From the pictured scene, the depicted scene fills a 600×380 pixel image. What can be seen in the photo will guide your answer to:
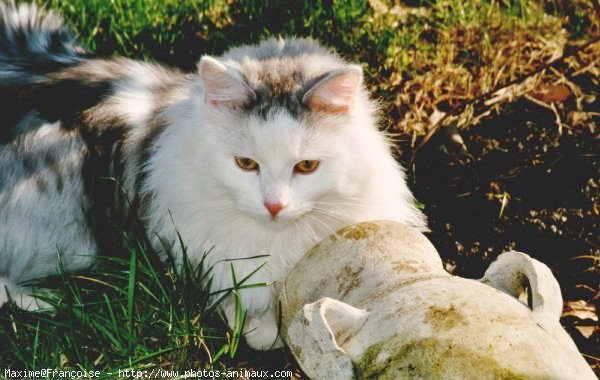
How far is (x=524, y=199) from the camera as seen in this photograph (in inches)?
129

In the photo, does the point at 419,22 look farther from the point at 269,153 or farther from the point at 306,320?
the point at 306,320

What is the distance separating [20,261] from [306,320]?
4.79 feet

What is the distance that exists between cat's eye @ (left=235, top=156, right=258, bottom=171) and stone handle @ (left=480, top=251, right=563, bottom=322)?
85cm

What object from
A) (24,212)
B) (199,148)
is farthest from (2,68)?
(199,148)

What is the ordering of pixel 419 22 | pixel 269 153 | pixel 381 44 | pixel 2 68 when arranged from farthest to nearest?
pixel 419 22, pixel 381 44, pixel 2 68, pixel 269 153

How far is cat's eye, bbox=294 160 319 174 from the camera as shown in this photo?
2346mm

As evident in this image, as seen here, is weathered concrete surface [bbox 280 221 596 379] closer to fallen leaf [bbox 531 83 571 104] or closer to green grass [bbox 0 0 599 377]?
green grass [bbox 0 0 599 377]

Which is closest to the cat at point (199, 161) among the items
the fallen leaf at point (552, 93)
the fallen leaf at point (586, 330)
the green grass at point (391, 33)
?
the fallen leaf at point (586, 330)

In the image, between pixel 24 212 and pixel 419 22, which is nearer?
pixel 24 212

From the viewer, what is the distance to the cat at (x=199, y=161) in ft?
7.64

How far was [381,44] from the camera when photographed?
150 inches

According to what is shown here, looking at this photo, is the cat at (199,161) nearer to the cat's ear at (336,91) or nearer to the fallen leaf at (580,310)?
the cat's ear at (336,91)

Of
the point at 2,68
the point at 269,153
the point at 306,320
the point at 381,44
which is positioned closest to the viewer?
the point at 306,320

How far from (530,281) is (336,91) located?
0.89 metres
